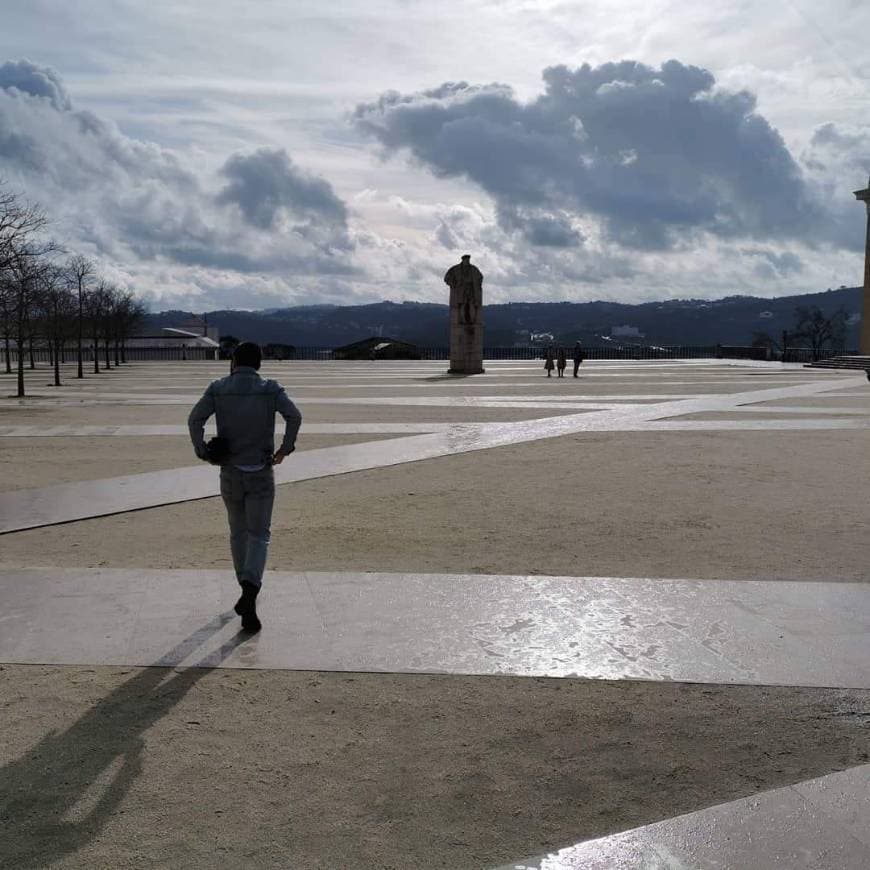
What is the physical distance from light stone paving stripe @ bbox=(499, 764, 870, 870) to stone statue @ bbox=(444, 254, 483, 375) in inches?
1317

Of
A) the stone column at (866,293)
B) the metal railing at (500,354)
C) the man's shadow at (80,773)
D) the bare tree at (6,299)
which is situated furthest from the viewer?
the metal railing at (500,354)

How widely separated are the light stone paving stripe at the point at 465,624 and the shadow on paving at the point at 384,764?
0.22 meters

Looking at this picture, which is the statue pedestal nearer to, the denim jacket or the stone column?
the stone column

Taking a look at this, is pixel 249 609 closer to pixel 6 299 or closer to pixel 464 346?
pixel 6 299

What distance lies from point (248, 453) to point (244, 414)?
22cm

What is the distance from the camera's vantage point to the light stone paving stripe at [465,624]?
4809 millimetres

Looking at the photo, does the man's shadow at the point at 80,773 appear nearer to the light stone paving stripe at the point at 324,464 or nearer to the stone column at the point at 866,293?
the light stone paving stripe at the point at 324,464

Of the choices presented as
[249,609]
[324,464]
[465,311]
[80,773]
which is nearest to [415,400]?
[324,464]

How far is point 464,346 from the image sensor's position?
123 feet

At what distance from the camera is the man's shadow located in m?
3.20

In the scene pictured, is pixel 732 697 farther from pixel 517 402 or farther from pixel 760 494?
pixel 517 402

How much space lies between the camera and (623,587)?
20.2ft

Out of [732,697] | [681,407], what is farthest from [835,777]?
[681,407]

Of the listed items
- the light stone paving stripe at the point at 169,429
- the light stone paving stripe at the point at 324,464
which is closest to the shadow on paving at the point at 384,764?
the light stone paving stripe at the point at 324,464
